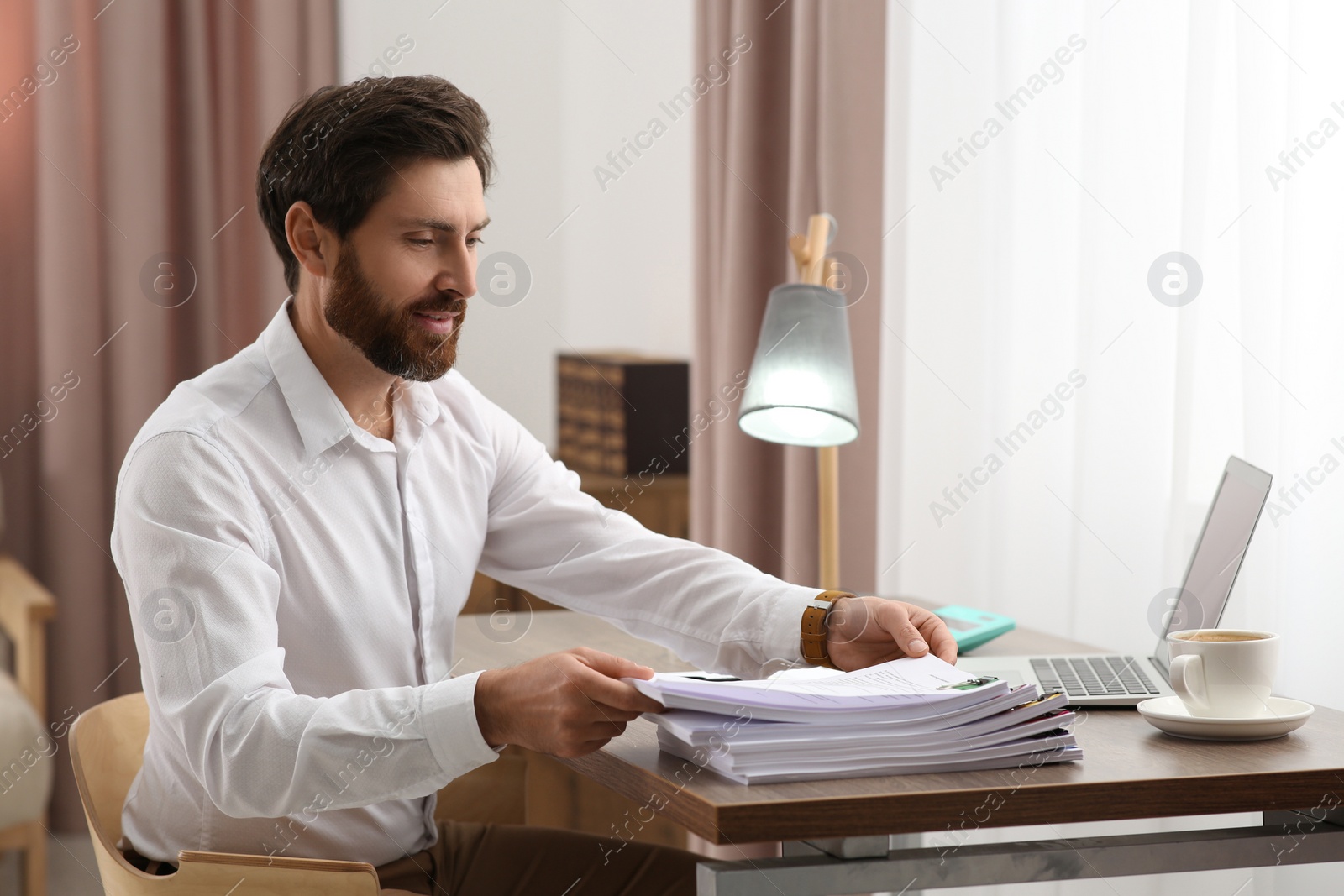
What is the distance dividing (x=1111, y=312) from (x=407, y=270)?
0.99 metres

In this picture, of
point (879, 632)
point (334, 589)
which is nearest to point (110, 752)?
point (334, 589)

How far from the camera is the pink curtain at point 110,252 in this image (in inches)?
115

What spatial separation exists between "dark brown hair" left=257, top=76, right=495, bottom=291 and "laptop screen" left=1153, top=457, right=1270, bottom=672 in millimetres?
849

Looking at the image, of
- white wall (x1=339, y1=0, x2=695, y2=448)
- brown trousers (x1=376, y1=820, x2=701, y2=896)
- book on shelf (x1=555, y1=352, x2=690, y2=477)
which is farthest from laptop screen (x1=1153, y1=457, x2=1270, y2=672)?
white wall (x1=339, y1=0, x2=695, y2=448)

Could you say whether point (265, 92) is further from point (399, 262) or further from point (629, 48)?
point (399, 262)

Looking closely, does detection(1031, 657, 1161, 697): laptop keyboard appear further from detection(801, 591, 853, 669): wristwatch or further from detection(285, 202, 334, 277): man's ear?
detection(285, 202, 334, 277): man's ear

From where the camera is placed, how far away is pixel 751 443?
260 cm

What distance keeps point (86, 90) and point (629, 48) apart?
1.29m

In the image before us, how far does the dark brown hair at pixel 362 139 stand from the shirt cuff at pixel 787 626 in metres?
0.56

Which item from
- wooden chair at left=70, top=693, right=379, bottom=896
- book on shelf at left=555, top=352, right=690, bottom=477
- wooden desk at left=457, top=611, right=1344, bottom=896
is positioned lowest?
wooden chair at left=70, top=693, right=379, bottom=896

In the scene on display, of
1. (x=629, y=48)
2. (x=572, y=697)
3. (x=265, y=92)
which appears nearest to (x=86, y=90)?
(x=265, y=92)

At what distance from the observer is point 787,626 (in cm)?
125

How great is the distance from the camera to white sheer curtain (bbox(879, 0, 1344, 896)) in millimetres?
1502

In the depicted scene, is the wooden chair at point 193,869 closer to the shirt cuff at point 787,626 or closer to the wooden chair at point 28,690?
the shirt cuff at point 787,626
